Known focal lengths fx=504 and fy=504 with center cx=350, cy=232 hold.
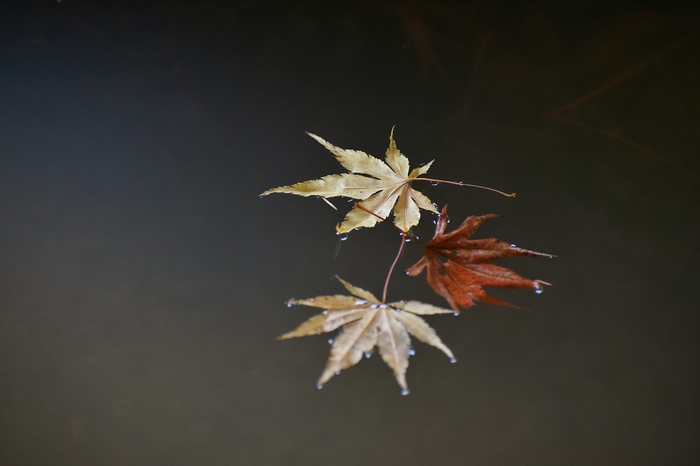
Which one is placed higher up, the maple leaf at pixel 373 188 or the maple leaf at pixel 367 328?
the maple leaf at pixel 373 188

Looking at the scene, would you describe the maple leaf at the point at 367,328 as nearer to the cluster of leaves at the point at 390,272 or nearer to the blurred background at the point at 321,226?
the cluster of leaves at the point at 390,272

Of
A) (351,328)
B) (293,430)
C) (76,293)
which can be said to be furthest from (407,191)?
(76,293)

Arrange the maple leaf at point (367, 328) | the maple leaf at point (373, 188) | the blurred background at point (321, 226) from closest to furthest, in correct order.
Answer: the maple leaf at point (367, 328) → the maple leaf at point (373, 188) → the blurred background at point (321, 226)

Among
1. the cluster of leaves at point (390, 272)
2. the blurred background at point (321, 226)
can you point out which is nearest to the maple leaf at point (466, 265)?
the cluster of leaves at point (390, 272)

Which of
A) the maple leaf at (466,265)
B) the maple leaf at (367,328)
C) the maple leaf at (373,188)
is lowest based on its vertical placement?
the maple leaf at (367,328)

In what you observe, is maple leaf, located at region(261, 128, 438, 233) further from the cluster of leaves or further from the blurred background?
the blurred background

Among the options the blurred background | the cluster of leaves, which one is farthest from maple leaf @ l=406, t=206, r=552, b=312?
the blurred background

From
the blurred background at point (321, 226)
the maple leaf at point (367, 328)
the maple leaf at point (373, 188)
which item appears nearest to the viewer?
the maple leaf at point (367, 328)

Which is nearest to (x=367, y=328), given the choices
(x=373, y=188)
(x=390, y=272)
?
(x=390, y=272)

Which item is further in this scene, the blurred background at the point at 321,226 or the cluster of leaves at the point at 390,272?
the blurred background at the point at 321,226
